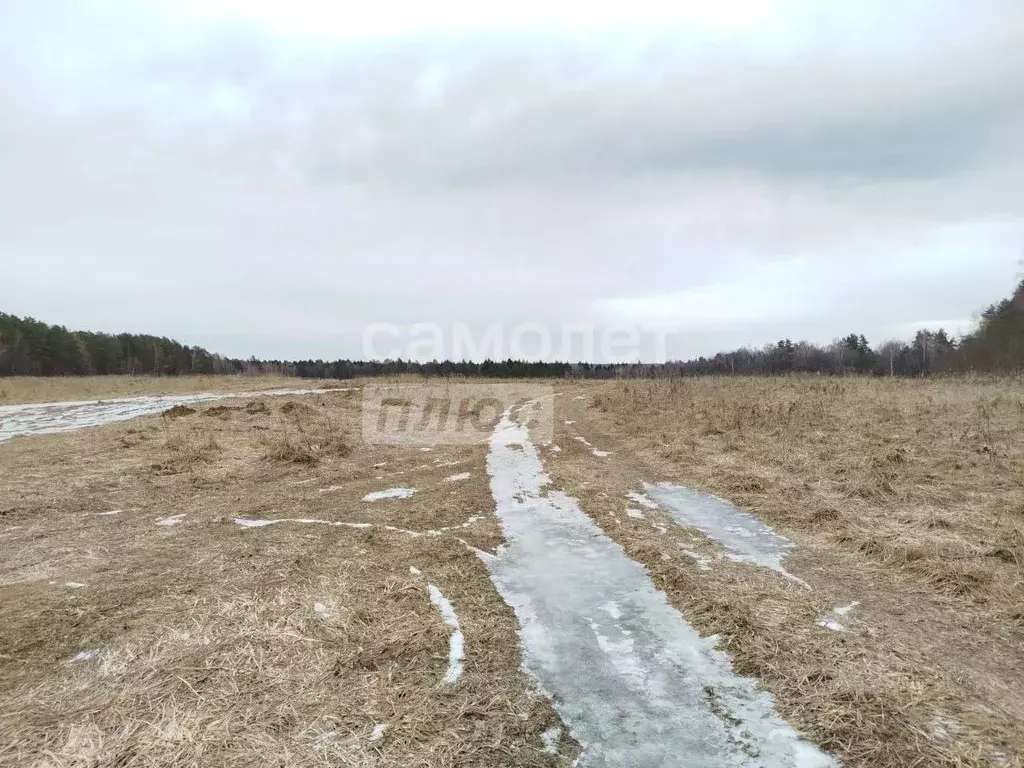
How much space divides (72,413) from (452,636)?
77.3 ft

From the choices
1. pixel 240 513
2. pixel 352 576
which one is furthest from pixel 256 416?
pixel 352 576

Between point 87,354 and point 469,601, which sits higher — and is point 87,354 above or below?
above

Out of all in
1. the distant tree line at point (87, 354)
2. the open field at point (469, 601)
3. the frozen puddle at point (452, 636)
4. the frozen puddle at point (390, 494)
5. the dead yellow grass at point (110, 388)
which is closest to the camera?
the open field at point (469, 601)

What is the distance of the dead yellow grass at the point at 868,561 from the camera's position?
10.6ft

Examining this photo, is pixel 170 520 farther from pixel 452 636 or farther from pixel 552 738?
pixel 552 738

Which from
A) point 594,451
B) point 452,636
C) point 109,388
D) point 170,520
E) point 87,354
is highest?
point 87,354

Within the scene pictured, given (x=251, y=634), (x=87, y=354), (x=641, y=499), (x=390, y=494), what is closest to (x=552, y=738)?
(x=251, y=634)

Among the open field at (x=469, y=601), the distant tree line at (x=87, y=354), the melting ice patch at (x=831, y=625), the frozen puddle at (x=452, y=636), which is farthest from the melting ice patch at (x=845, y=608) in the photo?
the distant tree line at (x=87, y=354)

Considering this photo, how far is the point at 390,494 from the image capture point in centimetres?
991

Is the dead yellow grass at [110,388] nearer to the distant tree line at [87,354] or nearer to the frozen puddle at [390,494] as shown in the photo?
the distant tree line at [87,354]

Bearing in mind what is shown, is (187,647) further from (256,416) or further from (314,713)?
(256,416)

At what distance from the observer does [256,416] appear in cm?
1941

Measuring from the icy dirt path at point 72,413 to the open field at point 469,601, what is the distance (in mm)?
7029

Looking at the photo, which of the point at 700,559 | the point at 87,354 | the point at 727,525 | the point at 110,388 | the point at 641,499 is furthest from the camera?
the point at 87,354
